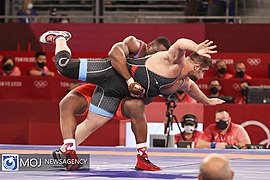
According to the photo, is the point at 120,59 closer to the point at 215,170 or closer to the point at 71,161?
the point at 71,161

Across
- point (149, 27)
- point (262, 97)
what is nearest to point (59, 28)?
point (149, 27)

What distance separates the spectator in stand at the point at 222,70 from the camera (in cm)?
1280

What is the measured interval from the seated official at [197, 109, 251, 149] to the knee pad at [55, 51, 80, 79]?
11.2 ft

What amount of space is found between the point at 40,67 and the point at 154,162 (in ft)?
21.0

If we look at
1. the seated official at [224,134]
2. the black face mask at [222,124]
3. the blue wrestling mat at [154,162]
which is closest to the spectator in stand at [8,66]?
the seated official at [224,134]

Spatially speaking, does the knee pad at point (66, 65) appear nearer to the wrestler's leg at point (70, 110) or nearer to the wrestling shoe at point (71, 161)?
the wrestler's leg at point (70, 110)

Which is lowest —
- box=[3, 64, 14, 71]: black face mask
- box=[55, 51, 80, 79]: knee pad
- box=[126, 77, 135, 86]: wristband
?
box=[3, 64, 14, 71]: black face mask

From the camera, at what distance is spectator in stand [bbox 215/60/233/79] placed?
504 inches

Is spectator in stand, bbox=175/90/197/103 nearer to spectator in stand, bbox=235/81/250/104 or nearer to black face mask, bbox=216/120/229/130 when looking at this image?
spectator in stand, bbox=235/81/250/104

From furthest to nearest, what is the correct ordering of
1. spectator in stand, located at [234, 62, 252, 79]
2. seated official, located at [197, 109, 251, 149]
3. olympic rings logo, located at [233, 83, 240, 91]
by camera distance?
1. spectator in stand, located at [234, 62, 252, 79]
2. olympic rings logo, located at [233, 83, 240, 91]
3. seated official, located at [197, 109, 251, 149]

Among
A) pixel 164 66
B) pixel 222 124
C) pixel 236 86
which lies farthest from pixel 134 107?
pixel 236 86

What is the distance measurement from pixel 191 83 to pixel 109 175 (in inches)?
45.4

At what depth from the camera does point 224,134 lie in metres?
9.64

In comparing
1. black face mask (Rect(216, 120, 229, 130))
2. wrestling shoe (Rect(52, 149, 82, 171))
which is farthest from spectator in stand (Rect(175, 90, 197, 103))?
wrestling shoe (Rect(52, 149, 82, 171))
